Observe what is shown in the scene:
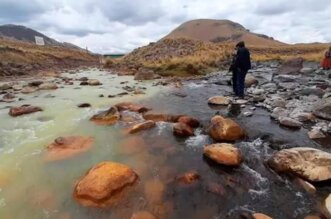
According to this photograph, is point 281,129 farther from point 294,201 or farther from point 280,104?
point 294,201

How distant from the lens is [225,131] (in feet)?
27.2

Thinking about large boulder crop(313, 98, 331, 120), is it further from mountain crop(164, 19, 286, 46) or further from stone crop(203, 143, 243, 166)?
mountain crop(164, 19, 286, 46)

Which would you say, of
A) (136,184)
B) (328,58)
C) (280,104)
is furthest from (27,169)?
(328,58)

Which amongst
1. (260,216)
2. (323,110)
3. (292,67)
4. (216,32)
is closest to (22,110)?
(260,216)

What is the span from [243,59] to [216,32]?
133 meters

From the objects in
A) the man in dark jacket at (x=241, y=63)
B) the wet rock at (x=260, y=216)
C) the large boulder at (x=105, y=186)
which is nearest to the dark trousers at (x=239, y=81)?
the man in dark jacket at (x=241, y=63)

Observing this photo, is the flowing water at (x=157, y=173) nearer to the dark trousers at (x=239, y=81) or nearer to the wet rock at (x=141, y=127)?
the wet rock at (x=141, y=127)

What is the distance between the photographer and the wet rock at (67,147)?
765 centimetres

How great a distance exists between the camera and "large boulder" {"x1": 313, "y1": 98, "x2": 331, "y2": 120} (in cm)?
983

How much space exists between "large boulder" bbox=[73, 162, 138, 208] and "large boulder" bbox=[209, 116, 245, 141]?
3024 mm

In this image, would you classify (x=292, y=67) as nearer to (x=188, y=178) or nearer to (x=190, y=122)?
(x=190, y=122)

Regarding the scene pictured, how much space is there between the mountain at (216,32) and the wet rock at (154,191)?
123 metres

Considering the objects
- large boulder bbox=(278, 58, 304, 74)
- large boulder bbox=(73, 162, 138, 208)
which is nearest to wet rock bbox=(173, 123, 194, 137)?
large boulder bbox=(73, 162, 138, 208)

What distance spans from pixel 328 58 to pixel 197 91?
12.8 metres
